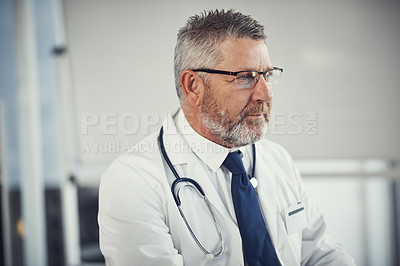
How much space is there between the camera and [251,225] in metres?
0.92

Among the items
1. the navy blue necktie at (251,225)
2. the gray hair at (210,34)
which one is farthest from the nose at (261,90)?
the navy blue necktie at (251,225)

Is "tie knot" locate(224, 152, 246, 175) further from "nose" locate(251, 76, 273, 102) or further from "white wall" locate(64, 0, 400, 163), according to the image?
"white wall" locate(64, 0, 400, 163)

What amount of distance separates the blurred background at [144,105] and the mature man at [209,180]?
0.18 meters

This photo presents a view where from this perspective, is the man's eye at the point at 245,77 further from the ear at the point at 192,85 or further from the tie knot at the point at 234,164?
the tie knot at the point at 234,164

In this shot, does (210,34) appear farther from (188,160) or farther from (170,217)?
(170,217)

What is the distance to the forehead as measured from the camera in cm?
89

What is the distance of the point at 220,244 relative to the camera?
90cm

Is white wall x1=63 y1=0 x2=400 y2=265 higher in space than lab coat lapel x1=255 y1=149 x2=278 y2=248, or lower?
higher

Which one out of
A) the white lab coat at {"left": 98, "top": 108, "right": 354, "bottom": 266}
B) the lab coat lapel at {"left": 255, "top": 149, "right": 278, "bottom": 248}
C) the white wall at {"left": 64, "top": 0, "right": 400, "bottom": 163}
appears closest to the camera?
the white lab coat at {"left": 98, "top": 108, "right": 354, "bottom": 266}

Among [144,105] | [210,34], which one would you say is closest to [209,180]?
[210,34]

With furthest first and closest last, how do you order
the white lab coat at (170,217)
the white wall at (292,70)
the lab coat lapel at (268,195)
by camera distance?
the white wall at (292,70)
the lab coat lapel at (268,195)
the white lab coat at (170,217)

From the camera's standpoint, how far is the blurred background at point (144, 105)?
1.31 meters

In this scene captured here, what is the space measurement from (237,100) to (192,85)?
145mm

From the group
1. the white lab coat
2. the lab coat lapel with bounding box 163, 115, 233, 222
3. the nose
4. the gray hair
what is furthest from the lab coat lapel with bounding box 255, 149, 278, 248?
the gray hair
